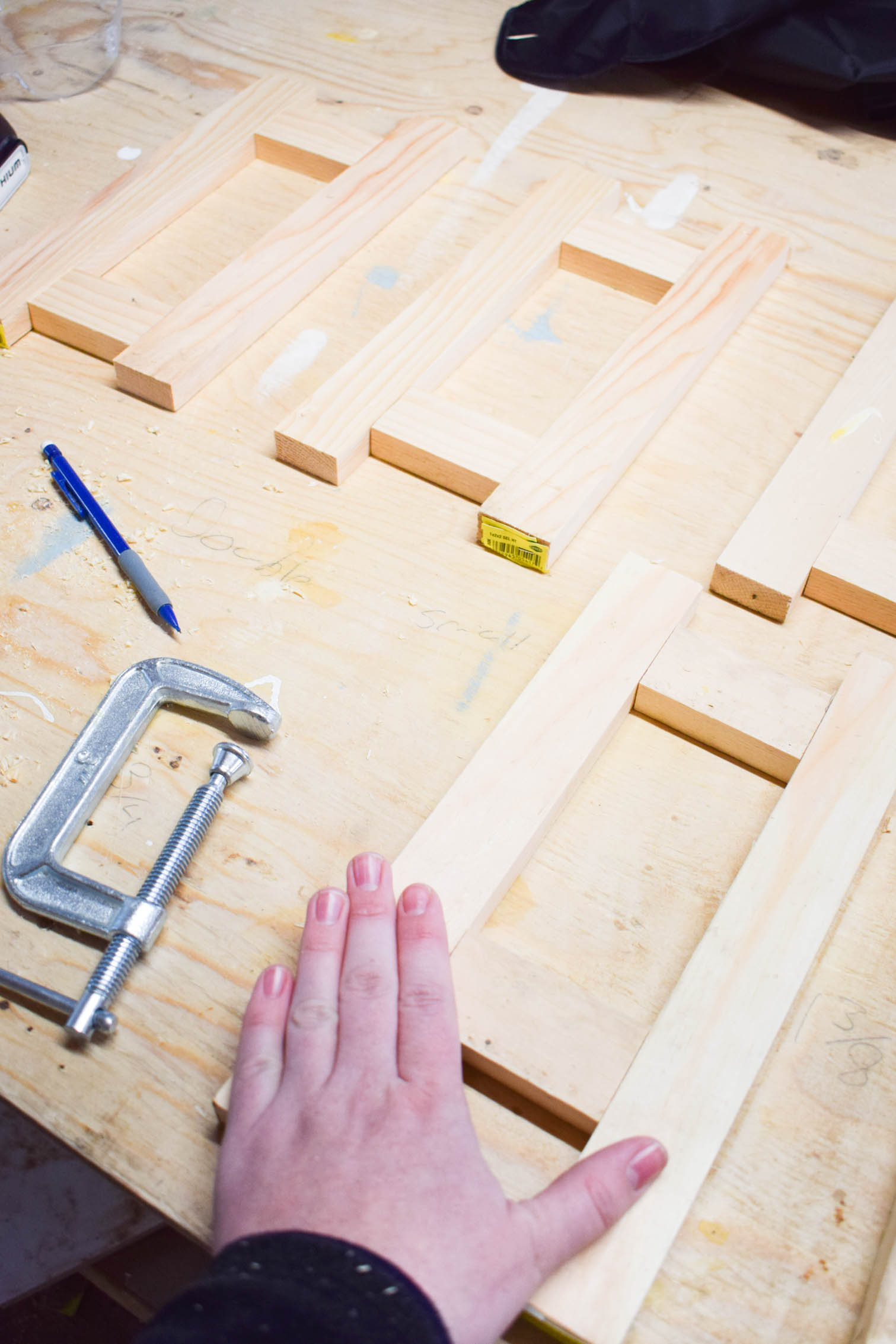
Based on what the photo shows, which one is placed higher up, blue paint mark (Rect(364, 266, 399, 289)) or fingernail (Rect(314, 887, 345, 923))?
blue paint mark (Rect(364, 266, 399, 289))

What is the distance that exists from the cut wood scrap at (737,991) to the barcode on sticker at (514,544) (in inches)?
12.8

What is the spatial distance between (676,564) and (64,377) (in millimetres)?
774

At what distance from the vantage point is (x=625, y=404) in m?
1.22

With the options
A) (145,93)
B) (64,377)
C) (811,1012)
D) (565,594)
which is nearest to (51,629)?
(64,377)

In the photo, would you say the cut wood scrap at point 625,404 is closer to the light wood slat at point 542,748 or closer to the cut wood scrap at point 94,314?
the light wood slat at point 542,748

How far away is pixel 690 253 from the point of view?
1.42m

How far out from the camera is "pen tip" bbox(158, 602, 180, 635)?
40.9 inches

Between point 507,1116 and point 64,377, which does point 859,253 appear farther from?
point 507,1116

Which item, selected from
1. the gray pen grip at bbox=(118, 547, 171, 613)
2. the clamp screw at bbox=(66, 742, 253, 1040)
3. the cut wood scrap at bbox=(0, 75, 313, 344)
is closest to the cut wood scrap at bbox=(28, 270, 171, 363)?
the cut wood scrap at bbox=(0, 75, 313, 344)

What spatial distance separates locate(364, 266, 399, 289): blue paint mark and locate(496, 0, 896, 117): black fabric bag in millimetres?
572

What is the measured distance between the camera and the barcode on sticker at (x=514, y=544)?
1103 millimetres

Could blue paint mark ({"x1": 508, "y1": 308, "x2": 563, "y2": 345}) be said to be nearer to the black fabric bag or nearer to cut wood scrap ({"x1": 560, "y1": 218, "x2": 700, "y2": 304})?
cut wood scrap ({"x1": 560, "y1": 218, "x2": 700, "y2": 304})

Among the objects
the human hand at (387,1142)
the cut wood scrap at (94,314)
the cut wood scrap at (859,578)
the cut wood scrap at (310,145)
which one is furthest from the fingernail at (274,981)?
the cut wood scrap at (310,145)

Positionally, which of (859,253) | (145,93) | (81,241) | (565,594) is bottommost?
(565,594)
